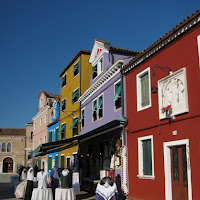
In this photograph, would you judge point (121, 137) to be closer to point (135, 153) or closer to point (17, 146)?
point (135, 153)

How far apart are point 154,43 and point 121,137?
16.7ft

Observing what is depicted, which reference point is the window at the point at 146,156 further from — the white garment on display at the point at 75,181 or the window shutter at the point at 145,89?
the white garment on display at the point at 75,181

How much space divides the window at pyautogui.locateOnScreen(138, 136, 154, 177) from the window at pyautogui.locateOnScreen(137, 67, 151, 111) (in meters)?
1.39

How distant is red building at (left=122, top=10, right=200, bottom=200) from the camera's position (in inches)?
397

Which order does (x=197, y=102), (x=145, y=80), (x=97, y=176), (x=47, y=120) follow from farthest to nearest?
(x=47, y=120) < (x=97, y=176) < (x=145, y=80) < (x=197, y=102)

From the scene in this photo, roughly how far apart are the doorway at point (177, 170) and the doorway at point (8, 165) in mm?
48483

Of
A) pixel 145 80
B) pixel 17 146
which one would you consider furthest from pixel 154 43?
pixel 17 146

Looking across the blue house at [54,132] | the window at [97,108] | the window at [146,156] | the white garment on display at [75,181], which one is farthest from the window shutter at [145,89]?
the blue house at [54,132]

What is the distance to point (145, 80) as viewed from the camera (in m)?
13.5

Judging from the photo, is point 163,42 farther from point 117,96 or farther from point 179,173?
point 179,173

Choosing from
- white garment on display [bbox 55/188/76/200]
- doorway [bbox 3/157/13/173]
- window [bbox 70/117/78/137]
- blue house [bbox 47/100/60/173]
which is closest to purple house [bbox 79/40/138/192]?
window [bbox 70/117/78/137]

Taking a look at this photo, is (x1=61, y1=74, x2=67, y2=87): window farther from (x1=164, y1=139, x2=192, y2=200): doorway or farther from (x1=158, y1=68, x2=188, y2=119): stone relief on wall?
(x1=164, y1=139, x2=192, y2=200): doorway

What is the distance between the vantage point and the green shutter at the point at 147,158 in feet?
41.4

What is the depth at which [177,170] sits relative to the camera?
10.8m
